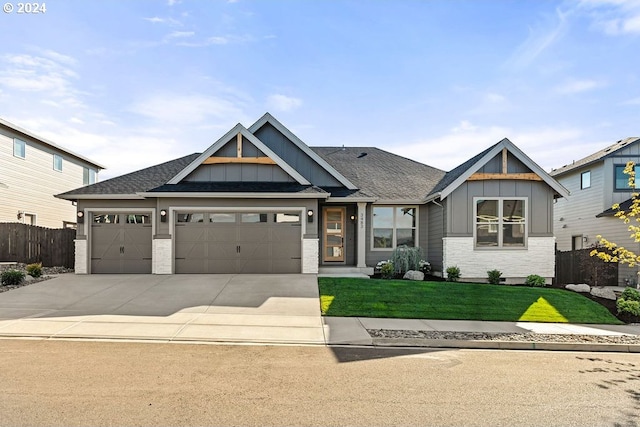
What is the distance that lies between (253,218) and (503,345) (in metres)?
10.5

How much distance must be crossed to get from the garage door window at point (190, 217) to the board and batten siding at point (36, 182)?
10.3 meters

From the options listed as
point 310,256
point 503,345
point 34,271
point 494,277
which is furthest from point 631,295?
point 34,271

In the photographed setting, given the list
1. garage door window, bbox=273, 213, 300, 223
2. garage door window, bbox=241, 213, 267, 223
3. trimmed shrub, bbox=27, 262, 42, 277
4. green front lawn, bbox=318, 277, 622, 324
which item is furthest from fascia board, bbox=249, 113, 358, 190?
trimmed shrub, bbox=27, 262, 42, 277

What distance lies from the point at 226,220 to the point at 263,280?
301 cm

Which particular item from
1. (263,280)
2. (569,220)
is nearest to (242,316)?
(263,280)

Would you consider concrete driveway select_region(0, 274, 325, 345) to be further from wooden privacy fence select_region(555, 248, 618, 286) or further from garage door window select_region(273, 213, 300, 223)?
wooden privacy fence select_region(555, 248, 618, 286)

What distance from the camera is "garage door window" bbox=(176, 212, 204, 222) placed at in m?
16.5

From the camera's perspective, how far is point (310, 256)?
16.3 m

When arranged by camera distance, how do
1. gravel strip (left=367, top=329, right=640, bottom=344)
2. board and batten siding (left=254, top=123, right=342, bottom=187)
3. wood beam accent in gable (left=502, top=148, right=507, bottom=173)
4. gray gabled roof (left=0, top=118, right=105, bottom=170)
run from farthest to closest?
gray gabled roof (left=0, top=118, right=105, bottom=170) < board and batten siding (left=254, top=123, right=342, bottom=187) < wood beam accent in gable (left=502, top=148, right=507, bottom=173) < gravel strip (left=367, top=329, right=640, bottom=344)

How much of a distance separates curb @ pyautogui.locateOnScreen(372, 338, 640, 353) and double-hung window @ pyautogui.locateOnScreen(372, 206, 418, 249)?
10.1 metres

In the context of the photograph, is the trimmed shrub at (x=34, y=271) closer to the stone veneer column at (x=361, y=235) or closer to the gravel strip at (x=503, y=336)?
the stone veneer column at (x=361, y=235)

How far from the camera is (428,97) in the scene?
603 inches

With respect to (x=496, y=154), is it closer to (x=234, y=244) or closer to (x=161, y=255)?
(x=234, y=244)

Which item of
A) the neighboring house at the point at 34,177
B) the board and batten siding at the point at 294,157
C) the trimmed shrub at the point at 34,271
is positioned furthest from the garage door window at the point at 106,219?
the neighboring house at the point at 34,177
